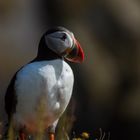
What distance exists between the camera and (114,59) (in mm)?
18469

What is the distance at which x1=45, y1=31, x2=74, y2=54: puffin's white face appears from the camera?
29.9 ft

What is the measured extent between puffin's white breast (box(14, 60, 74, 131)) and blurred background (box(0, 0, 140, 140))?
8381 millimetres

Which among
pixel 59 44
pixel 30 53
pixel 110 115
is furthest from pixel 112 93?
pixel 59 44

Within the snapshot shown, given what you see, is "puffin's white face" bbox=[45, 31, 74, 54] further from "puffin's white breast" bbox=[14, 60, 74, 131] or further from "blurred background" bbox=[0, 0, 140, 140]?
"blurred background" bbox=[0, 0, 140, 140]

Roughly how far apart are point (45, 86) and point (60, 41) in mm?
550

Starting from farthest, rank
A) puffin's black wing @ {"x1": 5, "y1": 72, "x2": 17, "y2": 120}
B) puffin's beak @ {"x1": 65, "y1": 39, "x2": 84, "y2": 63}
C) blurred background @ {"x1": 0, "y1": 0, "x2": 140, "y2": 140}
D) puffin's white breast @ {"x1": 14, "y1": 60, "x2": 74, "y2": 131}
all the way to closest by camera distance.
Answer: blurred background @ {"x1": 0, "y1": 0, "x2": 140, "y2": 140} < puffin's beak @ {"x1": 65, "y1": 39, "x2": 84, "y2": 63} < puffin's black wing @ {"x1": 5, "y1": 72, "x2": 17, "y2": 120} < puffin's white breast @ {"x1": 14, "y1": 60, "x2": 74, "y2": 131}

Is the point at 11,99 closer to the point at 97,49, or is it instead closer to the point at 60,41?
the point at 60,41

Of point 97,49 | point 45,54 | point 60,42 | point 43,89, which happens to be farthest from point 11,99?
point 97,49

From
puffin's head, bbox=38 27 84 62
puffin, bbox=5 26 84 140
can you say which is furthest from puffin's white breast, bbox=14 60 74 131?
puffin's head, bbox=38 27 84 62

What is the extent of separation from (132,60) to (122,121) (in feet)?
Answer: 3.98

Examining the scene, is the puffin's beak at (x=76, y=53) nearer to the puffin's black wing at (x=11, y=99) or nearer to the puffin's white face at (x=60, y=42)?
the puffin's white face at (x=60, y=42)

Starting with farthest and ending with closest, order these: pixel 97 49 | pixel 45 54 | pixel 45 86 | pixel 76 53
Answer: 1. pixel 97 49
2. pixel 76 53
3. pixel 45 54
4. pixel 45 86

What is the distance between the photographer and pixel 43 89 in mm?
8820

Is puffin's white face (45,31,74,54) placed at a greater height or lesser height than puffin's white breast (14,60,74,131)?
greater
